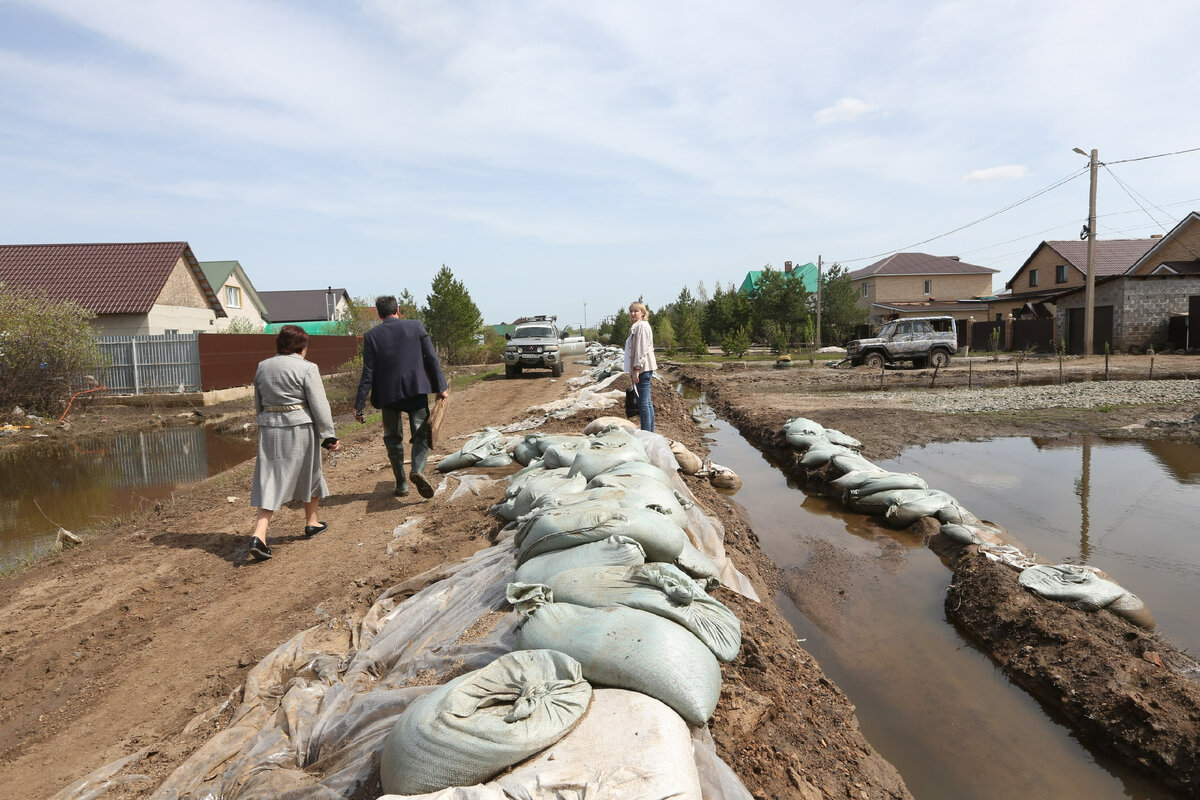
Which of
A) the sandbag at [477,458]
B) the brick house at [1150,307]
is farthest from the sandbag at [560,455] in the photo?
the brick house at [1150,307]

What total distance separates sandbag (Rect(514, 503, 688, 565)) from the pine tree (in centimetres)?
2483

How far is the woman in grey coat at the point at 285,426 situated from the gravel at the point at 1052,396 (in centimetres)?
1061

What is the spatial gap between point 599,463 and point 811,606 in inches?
66.3

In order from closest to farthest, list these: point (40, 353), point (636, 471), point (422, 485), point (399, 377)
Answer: point (636, 471), point (399, 377), point (422, 485), point (40, 353)

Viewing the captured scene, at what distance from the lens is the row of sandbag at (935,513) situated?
12.1 ft

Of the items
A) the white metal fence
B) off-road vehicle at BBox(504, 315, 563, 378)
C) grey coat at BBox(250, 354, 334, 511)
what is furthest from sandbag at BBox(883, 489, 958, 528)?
the white metal fence

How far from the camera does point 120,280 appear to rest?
2038 centimetres

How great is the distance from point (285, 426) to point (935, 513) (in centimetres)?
507

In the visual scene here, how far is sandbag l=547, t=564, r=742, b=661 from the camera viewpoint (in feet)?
7.16

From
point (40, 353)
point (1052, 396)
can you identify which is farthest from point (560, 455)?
point (40, 353)

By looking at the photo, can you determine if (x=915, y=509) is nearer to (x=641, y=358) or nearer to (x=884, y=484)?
(x=884, y=484)

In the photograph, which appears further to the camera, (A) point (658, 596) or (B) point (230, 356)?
(B) point (230, 356)

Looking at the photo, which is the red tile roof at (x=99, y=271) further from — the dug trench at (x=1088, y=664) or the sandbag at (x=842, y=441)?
the dug trench at (x=1088, y=664)

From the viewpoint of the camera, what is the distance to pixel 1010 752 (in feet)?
9.39
